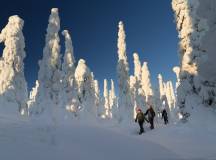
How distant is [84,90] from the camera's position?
51.8 m

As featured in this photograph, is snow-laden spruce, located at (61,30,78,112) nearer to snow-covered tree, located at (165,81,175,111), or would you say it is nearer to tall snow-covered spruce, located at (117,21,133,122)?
tall snow-covered spruce, located at (117,21,133,122)

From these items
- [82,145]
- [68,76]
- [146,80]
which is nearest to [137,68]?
[146,80]

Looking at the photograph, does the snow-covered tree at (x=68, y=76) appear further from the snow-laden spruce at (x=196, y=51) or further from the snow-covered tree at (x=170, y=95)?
the snow-covered tree at (x=170, y=95)

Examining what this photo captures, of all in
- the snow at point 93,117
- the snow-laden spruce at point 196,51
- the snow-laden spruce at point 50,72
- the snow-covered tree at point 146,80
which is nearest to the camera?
the snow at point 93,117

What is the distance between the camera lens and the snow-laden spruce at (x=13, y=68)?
3378 centimetres

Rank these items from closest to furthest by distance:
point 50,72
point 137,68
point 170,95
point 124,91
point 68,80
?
point 50,72
point 124,91
point 68,80
point 137,68
point 170,95

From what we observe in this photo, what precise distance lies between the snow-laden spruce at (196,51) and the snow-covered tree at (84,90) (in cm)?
3077

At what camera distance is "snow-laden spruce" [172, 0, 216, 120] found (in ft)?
60.4

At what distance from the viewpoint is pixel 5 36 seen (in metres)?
36.4

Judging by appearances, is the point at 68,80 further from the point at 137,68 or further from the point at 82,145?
the point at 82,145

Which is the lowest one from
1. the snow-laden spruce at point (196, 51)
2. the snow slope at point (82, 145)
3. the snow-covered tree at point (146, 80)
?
the snow slope at point (82, 145)

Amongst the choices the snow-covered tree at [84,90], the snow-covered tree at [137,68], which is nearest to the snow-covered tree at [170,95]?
the snow-covered tree at [137,68]

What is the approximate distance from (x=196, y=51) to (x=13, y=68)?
2277cm

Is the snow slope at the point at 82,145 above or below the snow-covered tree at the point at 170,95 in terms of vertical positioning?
below
